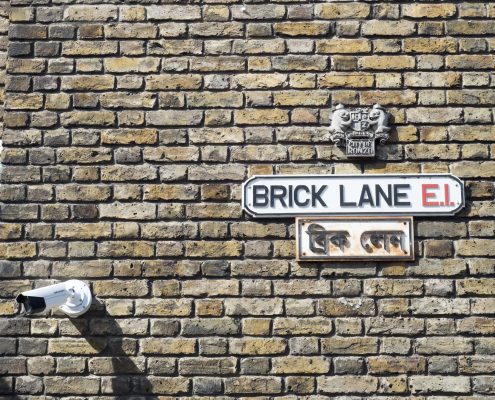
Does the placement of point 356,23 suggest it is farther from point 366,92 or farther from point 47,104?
point 47,104

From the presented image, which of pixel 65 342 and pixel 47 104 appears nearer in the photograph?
pixel 65 342

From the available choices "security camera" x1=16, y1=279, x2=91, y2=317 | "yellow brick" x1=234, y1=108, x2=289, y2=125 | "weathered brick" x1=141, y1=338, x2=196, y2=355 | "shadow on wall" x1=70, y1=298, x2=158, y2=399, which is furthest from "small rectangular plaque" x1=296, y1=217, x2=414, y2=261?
"security camera" x1=16, y1=279, x2=91, y2=317

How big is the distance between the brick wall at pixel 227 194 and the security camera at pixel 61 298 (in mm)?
95

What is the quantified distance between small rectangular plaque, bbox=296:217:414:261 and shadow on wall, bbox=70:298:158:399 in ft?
3.22

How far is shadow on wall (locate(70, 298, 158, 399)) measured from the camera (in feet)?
13.0

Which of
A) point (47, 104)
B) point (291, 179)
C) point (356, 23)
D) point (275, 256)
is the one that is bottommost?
point (275, 256)

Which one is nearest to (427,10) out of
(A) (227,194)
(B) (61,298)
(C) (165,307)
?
(A) (227,194)

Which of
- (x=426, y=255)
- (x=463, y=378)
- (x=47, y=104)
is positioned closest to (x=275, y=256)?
(x=426, y=255)

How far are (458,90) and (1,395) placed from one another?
2.87 m

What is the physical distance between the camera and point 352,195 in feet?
13.4

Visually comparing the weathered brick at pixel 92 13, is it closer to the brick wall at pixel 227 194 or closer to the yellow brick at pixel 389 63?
the brick wall at pixel 227 194

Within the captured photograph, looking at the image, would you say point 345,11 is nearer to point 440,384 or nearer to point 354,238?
point 354,238

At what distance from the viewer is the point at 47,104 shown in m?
4.27

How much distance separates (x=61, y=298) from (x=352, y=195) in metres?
1.56
